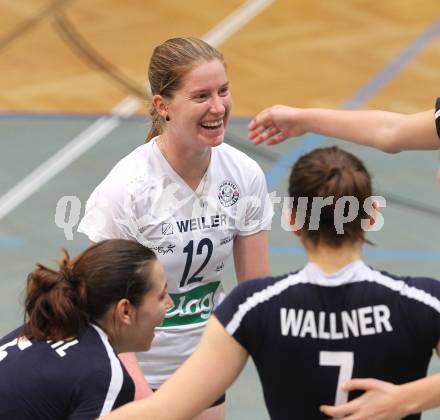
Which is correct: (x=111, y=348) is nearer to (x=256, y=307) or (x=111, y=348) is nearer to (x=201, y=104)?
(x=256, y=307)

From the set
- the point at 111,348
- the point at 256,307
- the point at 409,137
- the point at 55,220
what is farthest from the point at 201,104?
the point at 55,220

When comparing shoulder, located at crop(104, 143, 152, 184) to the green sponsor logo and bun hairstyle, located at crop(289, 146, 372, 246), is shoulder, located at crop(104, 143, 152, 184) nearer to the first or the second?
the green sponsor logo

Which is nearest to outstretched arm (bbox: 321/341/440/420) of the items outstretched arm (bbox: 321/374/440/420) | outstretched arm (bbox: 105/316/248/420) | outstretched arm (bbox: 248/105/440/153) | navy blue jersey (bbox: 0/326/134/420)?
outstretched arm (bbox: 321/374/440/420)

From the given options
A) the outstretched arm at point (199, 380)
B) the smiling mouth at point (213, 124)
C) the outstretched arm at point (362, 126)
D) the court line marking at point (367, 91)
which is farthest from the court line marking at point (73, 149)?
the outstretched arm at point (199, 380)

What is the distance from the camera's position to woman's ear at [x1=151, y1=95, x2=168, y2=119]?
4.04 meters

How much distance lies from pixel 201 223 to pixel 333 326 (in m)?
1.46

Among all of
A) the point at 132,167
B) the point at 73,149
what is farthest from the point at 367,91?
the point at 132,167

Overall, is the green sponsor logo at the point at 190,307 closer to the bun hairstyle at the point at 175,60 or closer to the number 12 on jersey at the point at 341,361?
the bun hairstyle at the point at 175,60

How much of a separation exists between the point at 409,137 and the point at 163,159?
94 centimetres

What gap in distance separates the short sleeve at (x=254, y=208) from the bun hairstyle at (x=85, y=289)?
0.92m

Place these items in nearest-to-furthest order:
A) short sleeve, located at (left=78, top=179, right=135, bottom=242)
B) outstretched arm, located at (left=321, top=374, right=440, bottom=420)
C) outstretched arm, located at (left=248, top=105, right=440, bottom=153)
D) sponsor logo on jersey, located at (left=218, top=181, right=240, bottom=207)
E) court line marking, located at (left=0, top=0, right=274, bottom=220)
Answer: outstretched arm, located at (left=321, top=374, right=440, bottom=420) < outstretched arm, located at (left=248, top=105, right=440, bottom=153) < short sleeve, located at (left=78, top=179, right=135, bottom=242) < sponsor logo on jersey, located at (left=218, top=181, right=240, bottom=207) < court line marking, located at (left=0, top=0, right=274, bottom=220)

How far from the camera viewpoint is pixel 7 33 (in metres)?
10.9

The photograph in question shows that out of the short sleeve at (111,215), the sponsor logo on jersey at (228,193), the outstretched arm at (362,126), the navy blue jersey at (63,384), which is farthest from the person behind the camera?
the sponsor logo on jersey at (228,193)

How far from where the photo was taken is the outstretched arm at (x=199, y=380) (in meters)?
2.68
